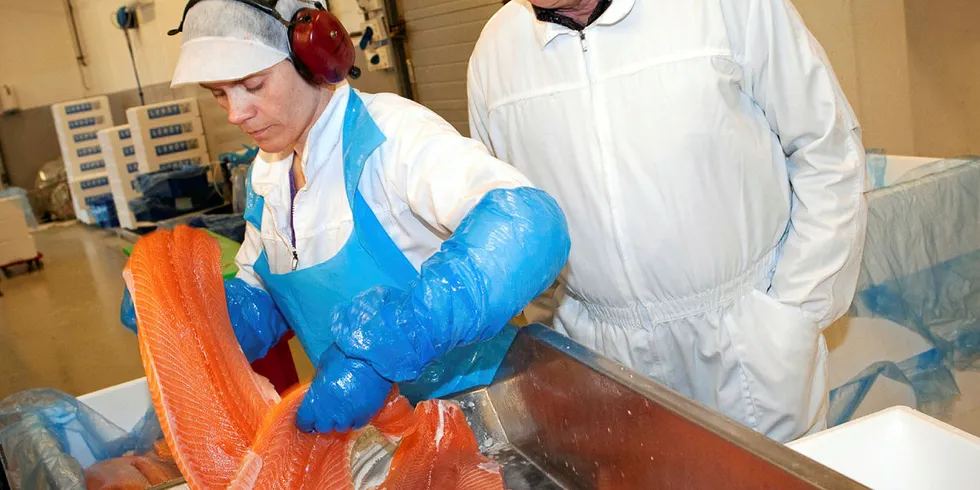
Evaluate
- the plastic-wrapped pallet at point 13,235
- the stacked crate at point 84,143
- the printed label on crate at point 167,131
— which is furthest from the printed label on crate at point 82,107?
the printed label on crate at point 167,131

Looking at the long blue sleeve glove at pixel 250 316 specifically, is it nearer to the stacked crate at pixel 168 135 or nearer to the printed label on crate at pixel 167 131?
the stacked crate at pixel 168 135

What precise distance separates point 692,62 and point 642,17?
14 cm

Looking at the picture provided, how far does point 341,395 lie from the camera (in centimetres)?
132

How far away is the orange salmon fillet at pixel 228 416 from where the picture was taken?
1.39m

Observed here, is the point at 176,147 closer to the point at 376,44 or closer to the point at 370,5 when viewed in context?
the point at 376,44

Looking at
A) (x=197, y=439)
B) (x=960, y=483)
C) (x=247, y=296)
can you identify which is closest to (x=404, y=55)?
(x=247, y=296)

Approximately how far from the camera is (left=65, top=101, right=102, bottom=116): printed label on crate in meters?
9.13

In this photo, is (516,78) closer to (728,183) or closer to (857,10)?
(728,183)

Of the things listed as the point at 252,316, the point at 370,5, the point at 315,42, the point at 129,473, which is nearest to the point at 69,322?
the point at 370,5

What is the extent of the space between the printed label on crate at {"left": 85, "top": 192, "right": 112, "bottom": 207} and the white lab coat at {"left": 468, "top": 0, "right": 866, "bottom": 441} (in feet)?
28.2

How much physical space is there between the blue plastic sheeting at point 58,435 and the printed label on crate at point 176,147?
5625 millimetres

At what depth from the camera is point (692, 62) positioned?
5.46ft

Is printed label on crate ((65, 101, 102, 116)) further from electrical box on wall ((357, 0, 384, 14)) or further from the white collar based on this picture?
the white collar

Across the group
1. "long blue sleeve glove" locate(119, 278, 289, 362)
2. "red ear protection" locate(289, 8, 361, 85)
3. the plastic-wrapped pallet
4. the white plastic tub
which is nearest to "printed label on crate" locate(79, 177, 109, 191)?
the plastic-wrapped pallet
